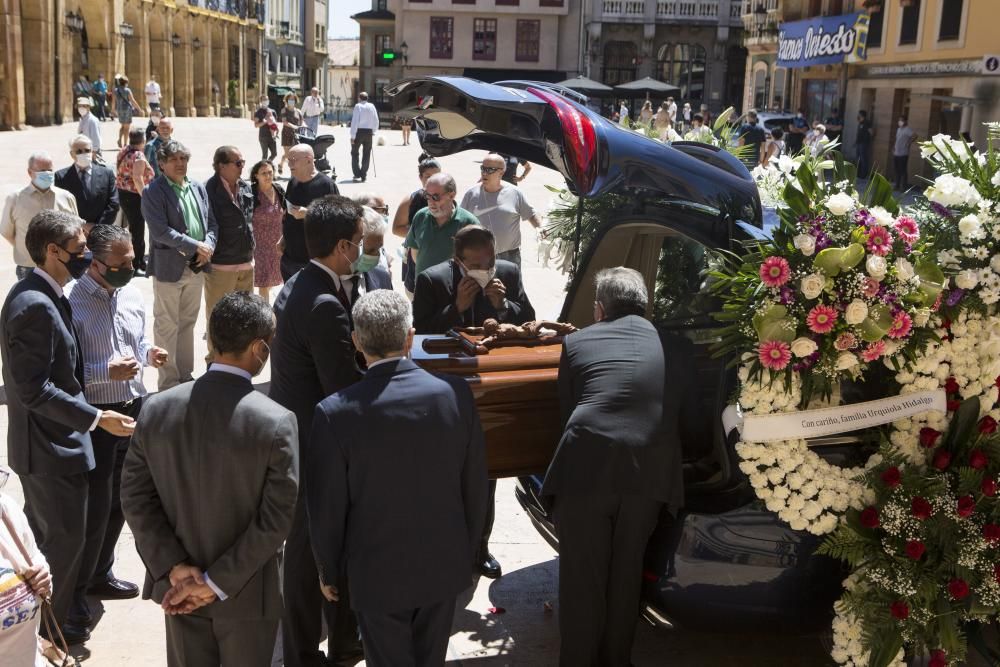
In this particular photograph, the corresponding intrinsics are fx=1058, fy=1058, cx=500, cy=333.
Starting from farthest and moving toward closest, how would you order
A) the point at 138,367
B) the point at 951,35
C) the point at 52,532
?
the point at 951,35
the point at 138,367
the point at 52,532

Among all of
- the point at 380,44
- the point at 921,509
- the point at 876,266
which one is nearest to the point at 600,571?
the point at 921,509

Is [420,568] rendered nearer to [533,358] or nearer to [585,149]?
[533,358]

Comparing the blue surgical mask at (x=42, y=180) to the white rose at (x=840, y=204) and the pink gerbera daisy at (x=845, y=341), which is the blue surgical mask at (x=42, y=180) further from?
the pink gerbera daisy at (x=845, y=341)

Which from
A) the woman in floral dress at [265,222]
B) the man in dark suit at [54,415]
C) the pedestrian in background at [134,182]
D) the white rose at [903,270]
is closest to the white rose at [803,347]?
the white rose at [903,270]

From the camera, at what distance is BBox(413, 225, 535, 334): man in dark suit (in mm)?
5430

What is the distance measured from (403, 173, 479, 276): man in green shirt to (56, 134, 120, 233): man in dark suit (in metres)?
3.95

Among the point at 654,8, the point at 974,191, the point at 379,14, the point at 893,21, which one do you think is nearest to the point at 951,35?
the point at 893,21

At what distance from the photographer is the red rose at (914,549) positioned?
3975 mm

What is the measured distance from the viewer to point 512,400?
4367 mm

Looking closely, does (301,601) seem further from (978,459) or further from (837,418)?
(978,459)

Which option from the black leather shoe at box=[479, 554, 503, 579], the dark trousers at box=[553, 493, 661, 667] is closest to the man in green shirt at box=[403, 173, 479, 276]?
the black leather shoe at box=[479, 554, 503, 579]

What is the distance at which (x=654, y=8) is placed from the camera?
192 ft

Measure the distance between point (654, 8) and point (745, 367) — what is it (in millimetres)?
57835

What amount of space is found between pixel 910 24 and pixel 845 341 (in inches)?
1159
